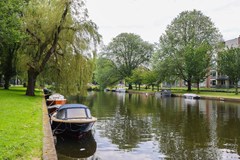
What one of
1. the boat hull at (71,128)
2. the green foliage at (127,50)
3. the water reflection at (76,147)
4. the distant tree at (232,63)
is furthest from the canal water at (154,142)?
the green foliage at (127,50)

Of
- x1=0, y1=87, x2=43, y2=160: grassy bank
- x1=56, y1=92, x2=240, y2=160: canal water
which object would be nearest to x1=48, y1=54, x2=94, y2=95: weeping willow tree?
x1=56, y1=92, x2=240, y2=160: canal water

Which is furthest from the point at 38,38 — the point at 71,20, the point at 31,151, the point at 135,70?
the point at 135,70

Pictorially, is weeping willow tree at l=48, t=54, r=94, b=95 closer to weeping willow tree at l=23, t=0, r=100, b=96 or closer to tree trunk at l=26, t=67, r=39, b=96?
weeping willow tree at l=23, t=0, r=100, b=96

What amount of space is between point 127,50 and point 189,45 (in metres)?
27.3

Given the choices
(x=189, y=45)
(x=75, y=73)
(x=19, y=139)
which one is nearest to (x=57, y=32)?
(x=75, y=73)

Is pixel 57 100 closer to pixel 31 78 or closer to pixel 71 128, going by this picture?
pixel 31 78

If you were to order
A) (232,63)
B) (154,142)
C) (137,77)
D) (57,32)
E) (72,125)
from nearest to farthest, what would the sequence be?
(72,125) → (154,142) → (57,32) → (232,63) → (137,77)

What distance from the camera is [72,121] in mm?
14016

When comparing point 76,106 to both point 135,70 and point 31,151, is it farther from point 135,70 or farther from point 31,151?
point 135,70

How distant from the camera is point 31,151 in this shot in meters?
8.02

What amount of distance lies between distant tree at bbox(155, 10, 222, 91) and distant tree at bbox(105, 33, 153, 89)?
16673 millimetres

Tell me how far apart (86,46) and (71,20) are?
3.15m

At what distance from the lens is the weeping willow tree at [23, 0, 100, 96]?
25.6 m

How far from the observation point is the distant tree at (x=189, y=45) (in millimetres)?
56906
